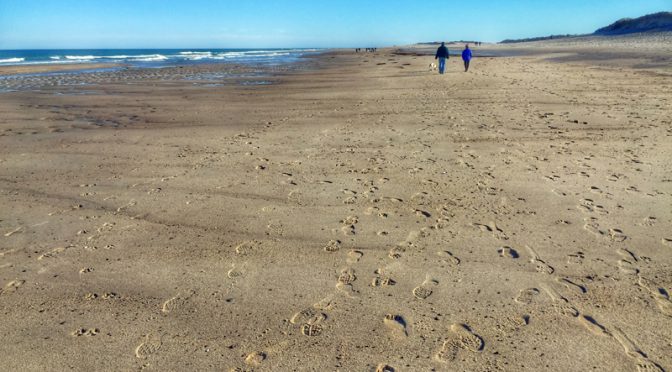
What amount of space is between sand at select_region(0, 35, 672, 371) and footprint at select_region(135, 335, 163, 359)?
0.01 m

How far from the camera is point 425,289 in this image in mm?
3533

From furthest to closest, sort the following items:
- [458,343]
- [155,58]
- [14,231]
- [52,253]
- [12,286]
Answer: [155,58] → [14,231] → [52,253] → [12,286] → [458,343]

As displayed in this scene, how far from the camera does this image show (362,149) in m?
7.74

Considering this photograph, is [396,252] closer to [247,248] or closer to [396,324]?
[396,324]

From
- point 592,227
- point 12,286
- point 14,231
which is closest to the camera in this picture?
point 12,286

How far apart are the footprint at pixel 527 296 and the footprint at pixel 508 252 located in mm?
555

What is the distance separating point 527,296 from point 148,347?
277 centimetres

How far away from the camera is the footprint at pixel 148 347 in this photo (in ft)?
9.34

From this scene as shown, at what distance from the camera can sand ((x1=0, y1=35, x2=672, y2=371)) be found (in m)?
2.91

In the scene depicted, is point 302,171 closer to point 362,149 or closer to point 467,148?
point 362,149

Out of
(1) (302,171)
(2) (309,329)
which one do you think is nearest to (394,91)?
(1) (302,171)

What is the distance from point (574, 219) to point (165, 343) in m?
4.16

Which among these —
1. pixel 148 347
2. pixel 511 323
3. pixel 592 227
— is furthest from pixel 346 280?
pixel 592 227

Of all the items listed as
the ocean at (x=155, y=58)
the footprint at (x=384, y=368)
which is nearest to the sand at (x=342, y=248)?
the footprint at (x=384, y=368)
